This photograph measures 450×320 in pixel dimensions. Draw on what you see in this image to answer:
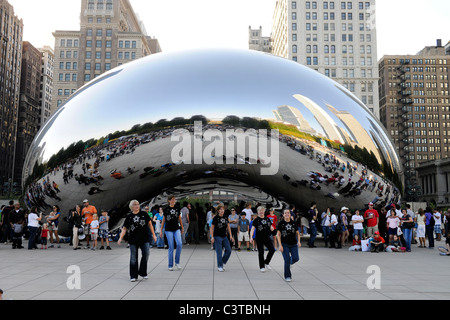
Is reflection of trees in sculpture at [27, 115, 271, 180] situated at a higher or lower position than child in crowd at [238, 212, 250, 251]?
higher

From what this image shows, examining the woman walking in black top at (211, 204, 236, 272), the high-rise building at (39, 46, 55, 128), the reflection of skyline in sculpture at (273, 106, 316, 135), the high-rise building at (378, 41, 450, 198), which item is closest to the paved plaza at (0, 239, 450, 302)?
the woman walking in black top at (211, 204, 236, 272)

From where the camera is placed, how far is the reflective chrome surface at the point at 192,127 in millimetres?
11773

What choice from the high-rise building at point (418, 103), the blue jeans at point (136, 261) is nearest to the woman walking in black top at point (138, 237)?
the blue jeans at point (136, 261)

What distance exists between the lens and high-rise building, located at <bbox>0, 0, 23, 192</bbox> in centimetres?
10169

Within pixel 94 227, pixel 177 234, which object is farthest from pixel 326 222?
pixel 94 227

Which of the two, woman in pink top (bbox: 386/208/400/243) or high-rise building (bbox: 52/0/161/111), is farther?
high-rise building (bbox: 52/0/161/111)

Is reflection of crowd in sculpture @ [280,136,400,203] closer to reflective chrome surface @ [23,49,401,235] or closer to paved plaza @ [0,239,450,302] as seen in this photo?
reflective chrome surface @ [23,49,401,235]

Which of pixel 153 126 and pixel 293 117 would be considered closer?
pixel 153 126

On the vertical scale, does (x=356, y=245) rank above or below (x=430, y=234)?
below

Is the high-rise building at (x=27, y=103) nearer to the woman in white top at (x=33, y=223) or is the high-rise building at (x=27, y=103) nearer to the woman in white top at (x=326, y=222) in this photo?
the woman in white top at (x=33, y=223)

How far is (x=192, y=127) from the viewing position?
11.8m

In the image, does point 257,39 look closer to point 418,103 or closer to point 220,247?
point 418,103

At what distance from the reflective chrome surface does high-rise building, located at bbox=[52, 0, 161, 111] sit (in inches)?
3032

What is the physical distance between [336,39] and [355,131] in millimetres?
78733
